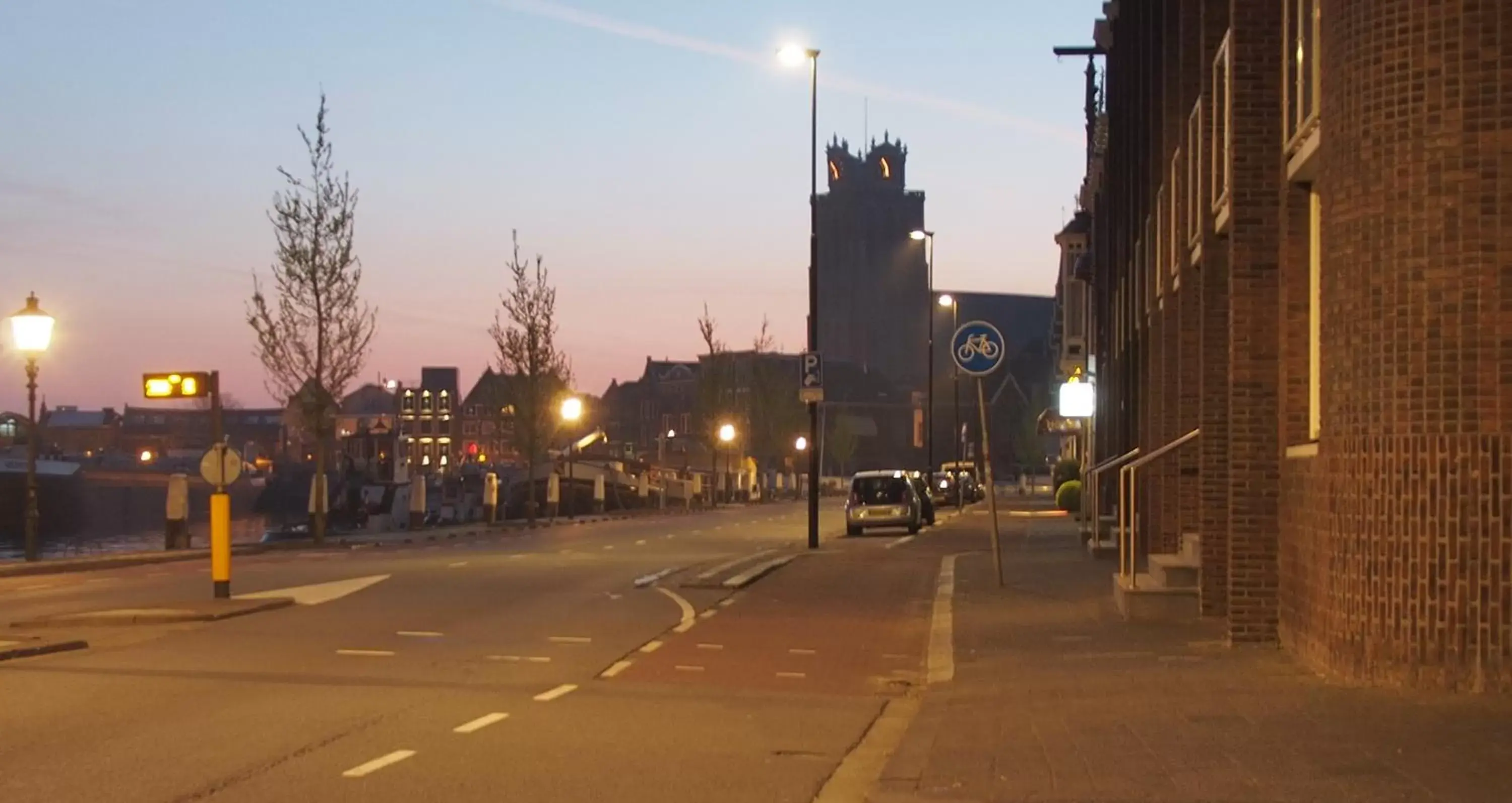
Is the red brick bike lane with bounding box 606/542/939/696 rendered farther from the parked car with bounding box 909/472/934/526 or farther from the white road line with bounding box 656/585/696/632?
the parked car with bounding box 909/472/934/526

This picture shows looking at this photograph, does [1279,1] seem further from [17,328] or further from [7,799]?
[17,328]

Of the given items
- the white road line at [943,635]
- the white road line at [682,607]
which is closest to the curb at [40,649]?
the white road line at [682,607]

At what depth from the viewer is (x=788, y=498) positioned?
311 ft

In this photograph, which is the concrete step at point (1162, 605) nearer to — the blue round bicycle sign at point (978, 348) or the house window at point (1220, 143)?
the house window at point (1220, 143)

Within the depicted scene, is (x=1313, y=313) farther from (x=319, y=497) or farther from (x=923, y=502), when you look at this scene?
(x=923, y=502)

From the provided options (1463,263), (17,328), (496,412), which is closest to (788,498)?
(496,412)

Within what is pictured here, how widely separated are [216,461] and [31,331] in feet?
27.2

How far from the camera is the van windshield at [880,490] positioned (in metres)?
42.2

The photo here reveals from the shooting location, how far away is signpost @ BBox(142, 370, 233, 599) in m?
20.2

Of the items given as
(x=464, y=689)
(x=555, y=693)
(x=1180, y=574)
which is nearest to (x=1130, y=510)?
(x=1180, y=574)

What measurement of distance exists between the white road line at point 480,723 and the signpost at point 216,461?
9.16 metres

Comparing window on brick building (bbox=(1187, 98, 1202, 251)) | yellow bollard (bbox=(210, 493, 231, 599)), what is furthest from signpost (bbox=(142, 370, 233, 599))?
window on brick building (bbox=(1187, 98, 1202, 251))

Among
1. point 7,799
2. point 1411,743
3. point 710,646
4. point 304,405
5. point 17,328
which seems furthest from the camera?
point 304,405

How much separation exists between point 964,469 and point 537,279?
113ft
